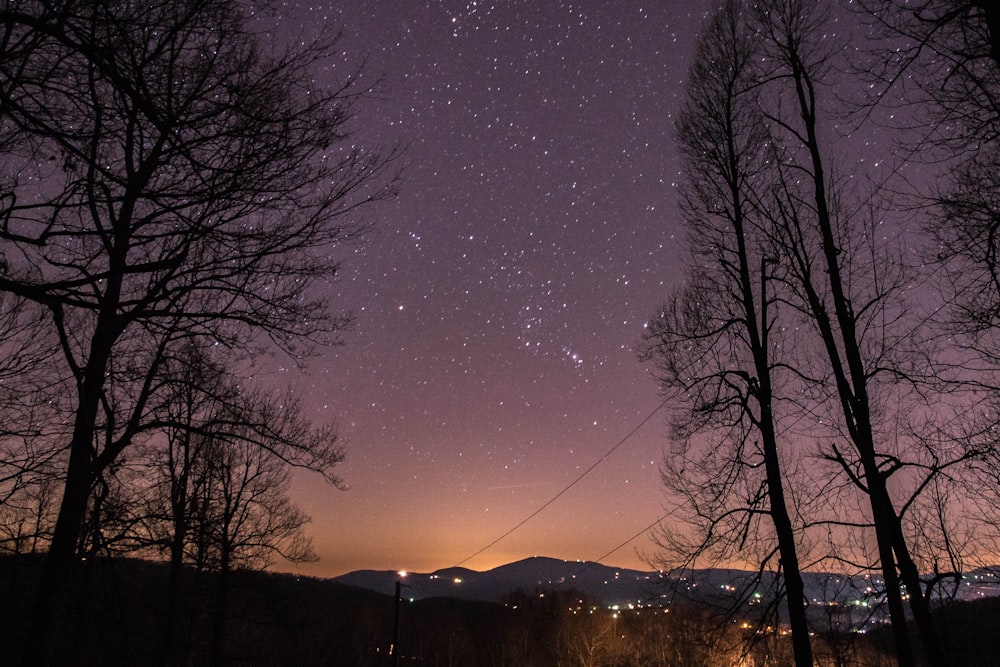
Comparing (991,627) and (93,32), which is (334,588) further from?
(93,32)

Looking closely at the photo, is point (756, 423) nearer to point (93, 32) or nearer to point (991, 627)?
point (93, 32)

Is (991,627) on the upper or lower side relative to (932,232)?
lower

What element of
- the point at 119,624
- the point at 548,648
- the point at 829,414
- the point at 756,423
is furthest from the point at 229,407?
the point at 548,648

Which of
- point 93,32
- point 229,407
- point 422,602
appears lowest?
point 422,602

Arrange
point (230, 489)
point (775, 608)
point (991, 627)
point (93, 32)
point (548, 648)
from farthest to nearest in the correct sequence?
1. point (548, 648)
2. point (991, 627)
3. point (230, 489)
4. point (775, 608)
5. point (93, 32)

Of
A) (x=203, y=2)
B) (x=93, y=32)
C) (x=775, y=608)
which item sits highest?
(x=203, y=2)

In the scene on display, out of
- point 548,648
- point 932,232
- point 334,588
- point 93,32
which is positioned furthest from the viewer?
point 334,588

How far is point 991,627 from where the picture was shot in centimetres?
2831

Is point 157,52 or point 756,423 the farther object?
point 756,423

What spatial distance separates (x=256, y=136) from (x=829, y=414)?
8.17m

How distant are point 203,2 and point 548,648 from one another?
214 feet

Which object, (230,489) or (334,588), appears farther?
(334,588)

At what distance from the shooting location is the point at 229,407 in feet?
20.4

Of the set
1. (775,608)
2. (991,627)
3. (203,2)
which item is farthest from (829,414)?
(991,627)
